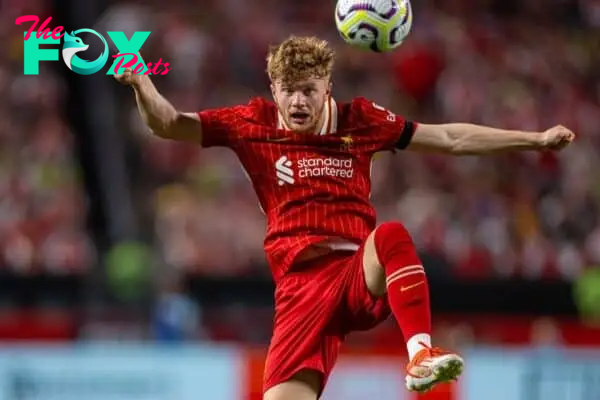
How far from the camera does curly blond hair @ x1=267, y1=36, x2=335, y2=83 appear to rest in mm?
6797

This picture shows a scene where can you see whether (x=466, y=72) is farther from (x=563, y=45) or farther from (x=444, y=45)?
(x=563, y=45)

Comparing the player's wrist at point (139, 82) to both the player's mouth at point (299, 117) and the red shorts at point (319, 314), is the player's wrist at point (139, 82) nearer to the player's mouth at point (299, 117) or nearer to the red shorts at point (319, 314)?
the player's mouth at point (299, 117)

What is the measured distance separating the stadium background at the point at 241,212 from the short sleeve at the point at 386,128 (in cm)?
473

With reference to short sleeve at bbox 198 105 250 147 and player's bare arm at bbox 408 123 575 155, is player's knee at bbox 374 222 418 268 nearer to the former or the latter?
player's bare arm at bbox 408 123 575 155

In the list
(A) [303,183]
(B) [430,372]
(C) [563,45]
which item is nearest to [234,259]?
(C) [563,45]

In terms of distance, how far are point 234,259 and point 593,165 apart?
4260 mm

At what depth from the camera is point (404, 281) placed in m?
6.43

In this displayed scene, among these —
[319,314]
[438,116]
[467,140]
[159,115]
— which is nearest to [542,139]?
[467,140]

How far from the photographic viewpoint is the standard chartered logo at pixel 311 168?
7.02m

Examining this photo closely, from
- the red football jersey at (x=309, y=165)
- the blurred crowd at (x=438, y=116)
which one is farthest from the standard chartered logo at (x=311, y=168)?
the blurred crowd at (x=438, y=116)

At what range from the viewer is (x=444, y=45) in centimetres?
1689

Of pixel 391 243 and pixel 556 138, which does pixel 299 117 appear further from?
pixel 556 138

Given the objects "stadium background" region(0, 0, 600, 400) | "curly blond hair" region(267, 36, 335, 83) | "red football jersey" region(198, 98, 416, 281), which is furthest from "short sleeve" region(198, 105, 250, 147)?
"stadium background" region(0, 0, 600, 400)

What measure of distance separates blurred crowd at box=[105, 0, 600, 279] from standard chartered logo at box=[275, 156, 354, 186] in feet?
21.3
